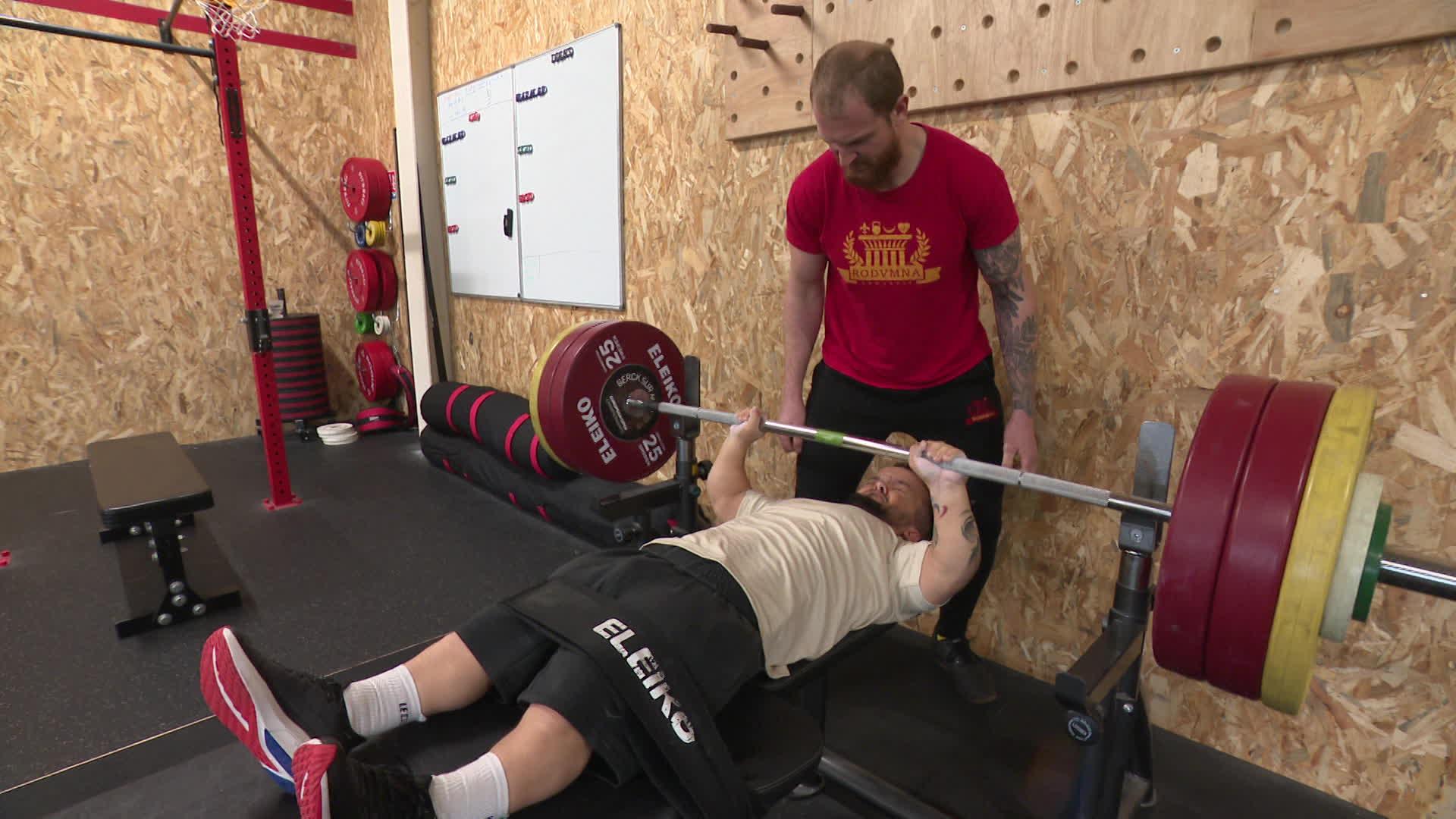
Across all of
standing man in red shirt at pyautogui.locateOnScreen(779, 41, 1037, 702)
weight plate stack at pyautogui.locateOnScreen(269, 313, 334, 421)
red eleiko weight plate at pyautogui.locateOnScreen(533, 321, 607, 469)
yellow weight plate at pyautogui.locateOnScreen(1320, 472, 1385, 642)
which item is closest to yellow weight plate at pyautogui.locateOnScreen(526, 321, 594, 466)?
red eleiko weight plate at pyautogui.locateOnScreen(533, 321, 607, 469)

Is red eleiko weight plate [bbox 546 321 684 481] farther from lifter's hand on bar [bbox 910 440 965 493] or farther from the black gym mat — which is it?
the black gym mat

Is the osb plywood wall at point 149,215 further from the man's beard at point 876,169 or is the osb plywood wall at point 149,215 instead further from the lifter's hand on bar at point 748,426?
the man's beard at point 876,169

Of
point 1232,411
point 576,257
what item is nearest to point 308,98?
point 576,257

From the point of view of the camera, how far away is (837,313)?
1667 mm

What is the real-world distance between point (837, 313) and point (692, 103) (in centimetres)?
105

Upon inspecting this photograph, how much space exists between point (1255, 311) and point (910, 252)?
0.62 meters

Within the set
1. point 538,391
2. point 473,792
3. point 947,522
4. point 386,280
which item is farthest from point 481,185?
point 473,792

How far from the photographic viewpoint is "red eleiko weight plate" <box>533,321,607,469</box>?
1566mm

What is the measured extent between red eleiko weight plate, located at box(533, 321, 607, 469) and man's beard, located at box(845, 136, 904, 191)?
24.0 inches

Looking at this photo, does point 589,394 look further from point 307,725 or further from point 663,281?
point 663,281

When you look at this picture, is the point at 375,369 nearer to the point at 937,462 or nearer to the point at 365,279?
the point at 365,279

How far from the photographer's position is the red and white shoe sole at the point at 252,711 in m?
1.03

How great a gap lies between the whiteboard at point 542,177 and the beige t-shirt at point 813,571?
160 cm

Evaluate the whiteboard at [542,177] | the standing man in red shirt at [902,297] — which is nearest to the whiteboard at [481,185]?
the whiteboard at [542,177]
